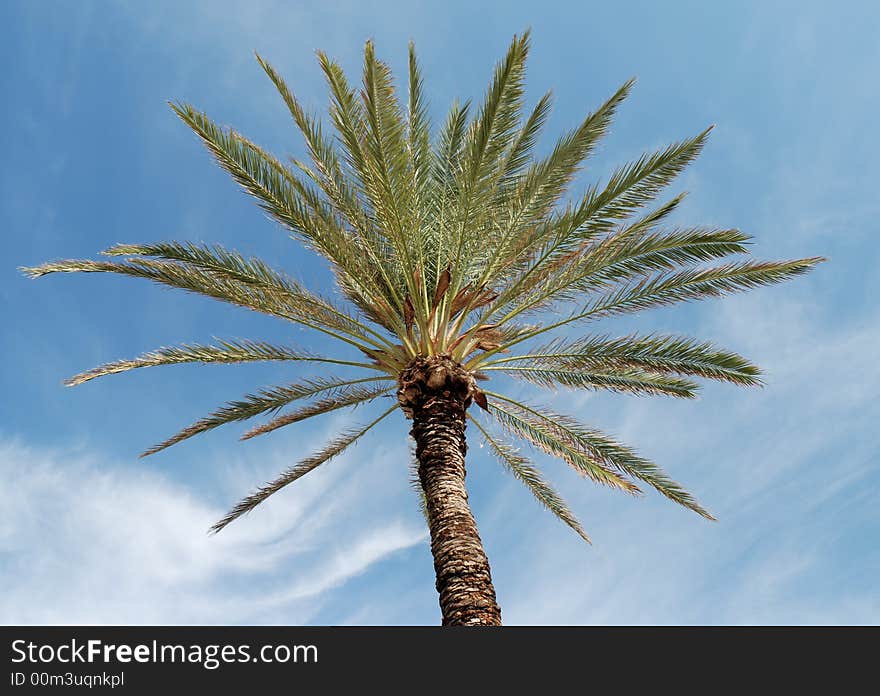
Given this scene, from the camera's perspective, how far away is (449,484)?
785cm

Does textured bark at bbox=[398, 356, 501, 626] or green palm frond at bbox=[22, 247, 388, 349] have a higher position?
green palm frond at bbox=[22, 247, 388, 349]

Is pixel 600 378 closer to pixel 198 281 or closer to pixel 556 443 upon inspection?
pixel 556 443

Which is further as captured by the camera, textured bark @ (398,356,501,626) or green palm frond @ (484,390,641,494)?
green palm frond @ (484,390,641,494)

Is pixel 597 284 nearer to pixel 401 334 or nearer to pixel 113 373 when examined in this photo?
pixel 401 334

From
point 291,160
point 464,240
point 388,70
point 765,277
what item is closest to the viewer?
point 388,70

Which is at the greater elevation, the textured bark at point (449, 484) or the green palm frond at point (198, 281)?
the green palm frond at point (198, 281)

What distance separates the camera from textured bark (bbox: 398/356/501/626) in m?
6.86

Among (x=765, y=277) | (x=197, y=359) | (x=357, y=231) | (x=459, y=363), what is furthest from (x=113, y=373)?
(x=765, y=277)

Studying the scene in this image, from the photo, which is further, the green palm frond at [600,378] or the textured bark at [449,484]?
the green palm frond at [600,378]

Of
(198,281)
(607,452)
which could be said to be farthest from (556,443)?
(198,281)

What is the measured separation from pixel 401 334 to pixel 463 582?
3639mm

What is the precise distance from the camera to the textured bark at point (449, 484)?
686 cm

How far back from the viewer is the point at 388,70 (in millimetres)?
8008

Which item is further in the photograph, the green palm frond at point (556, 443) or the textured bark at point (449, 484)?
the green palm frond at point (556, 443)
